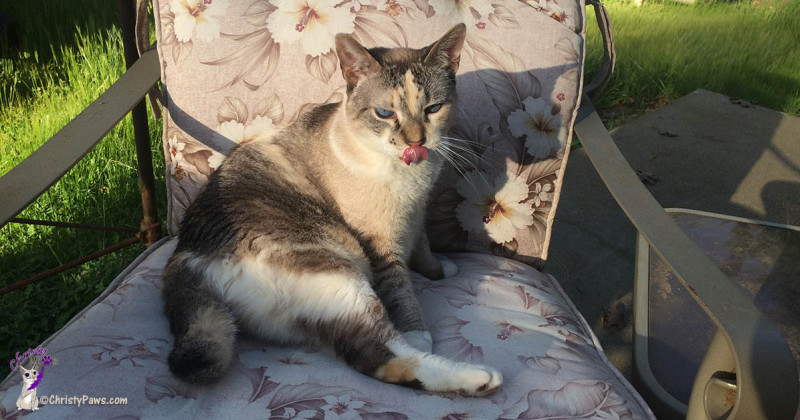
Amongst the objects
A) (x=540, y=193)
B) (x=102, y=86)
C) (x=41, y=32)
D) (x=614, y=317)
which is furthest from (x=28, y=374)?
(x=41, y=32)

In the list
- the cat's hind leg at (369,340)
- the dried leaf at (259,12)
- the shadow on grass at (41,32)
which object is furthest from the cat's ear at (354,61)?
the shadow on grass at (41,32)

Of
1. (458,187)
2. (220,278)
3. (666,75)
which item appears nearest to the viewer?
(220,278)

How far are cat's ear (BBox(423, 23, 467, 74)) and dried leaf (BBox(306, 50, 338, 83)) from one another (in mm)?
340

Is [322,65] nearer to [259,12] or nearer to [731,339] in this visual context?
[259,12]

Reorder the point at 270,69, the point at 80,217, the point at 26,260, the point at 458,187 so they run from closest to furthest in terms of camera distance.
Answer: the point at 270,69, the point at 458,187, the point at 26,260, the point at 80,217

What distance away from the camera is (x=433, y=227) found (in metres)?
1.94

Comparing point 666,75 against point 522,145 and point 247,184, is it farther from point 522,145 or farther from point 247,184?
point 247,184

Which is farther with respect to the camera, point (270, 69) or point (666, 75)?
point (666, 75)

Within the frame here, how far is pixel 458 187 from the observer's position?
1888 millimetres

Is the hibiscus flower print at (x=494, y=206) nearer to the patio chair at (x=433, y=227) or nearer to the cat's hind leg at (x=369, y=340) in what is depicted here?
the patio chair at (x=433, y=227)

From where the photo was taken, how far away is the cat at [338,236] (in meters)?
1.32

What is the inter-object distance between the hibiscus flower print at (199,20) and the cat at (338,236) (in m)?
0.39

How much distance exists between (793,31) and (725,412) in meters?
4.32

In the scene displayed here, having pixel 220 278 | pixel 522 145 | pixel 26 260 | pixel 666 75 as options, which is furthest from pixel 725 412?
pixel 666 75
